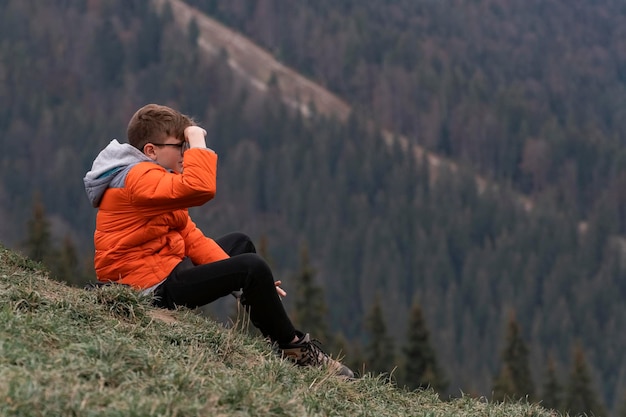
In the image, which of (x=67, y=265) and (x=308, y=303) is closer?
(x=67, y=265)

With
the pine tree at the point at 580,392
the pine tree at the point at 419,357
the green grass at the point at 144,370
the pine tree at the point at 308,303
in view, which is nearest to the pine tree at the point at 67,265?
the pine tree at the point at 308,303

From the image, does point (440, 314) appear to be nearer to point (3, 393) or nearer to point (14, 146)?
point (14, 146)

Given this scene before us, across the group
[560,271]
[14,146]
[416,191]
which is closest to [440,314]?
[560,271]

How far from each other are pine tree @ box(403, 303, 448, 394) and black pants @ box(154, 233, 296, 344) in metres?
43.3

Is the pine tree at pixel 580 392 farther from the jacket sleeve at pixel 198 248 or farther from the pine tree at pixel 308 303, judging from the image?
the jacket sleeve at pixel 198 248

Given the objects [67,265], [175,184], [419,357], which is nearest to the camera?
[175,184]

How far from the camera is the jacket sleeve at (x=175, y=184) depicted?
8.02m

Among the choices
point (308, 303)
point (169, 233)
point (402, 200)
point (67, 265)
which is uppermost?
point (169, 233)

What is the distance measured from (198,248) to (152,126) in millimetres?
1007

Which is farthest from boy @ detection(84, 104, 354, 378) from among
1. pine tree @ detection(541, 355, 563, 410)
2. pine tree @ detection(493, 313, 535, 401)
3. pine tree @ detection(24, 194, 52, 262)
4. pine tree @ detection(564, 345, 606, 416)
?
pine tree @ detection(564, 345, 606, 416)

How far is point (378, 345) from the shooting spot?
57781mm

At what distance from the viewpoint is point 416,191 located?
172875mm

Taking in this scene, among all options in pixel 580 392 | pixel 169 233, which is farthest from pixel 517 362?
pixel 169 233

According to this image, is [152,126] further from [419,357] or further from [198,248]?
[419,357]
